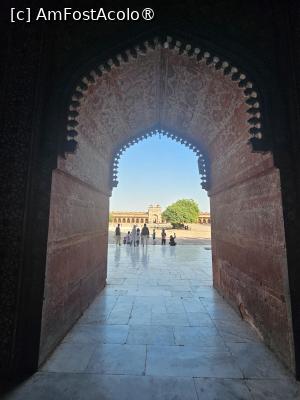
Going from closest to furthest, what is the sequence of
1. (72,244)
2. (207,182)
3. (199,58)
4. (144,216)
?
(199,58) < (72,244) < (207,182) < (144,216)

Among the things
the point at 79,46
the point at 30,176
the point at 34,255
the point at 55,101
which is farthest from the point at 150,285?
the point at 79,46

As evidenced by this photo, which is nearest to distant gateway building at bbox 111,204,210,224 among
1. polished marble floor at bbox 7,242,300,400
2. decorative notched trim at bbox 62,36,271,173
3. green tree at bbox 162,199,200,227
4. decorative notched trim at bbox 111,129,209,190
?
green tree at bbox 162,199,200,227

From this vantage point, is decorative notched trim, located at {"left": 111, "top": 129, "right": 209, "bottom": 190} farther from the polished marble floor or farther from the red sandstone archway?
the polished marble floor

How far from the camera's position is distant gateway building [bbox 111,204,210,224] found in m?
73.4

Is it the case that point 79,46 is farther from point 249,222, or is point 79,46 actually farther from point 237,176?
point 249,222

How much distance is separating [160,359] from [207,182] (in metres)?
4.20

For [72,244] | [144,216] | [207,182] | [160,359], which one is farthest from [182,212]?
[160,359]

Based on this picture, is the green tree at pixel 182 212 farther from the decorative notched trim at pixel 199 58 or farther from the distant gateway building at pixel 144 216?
the decorative notched trim at pixel 199 58

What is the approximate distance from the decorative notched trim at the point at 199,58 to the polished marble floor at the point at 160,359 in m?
2.52

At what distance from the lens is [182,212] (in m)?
53.2

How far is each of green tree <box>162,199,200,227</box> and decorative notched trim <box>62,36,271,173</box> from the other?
163 feet

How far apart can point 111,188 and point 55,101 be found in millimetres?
3520

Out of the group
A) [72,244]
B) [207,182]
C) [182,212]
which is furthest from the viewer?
[182,212]

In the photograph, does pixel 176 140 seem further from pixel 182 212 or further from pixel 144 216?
pixel 144 216
